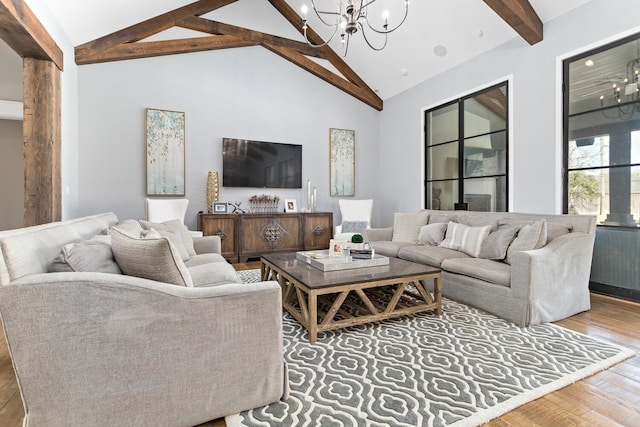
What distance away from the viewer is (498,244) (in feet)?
9.59

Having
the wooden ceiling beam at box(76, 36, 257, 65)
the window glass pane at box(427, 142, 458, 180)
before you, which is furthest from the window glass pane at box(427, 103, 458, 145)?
the wooden ceiling beam at box(76, 36, 257, 65)

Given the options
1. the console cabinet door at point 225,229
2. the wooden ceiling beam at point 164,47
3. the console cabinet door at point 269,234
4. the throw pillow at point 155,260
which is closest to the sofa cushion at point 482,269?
the throw pillow at point 155,260

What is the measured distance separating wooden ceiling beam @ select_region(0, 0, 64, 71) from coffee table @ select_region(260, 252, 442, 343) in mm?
2610

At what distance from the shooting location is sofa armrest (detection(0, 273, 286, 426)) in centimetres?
110

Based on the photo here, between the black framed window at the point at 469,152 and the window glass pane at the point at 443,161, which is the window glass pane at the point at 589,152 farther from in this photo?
the window glass pane at the point at 443,161

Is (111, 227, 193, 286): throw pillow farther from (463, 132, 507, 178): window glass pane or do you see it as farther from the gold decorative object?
(463, 132, 507, 178): window glass pane

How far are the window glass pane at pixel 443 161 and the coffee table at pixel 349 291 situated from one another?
2.76 m

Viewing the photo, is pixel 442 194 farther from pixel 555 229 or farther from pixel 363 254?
pixel 363 254

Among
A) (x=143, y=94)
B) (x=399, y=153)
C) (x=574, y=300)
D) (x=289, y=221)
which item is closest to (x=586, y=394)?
(x=574, y=300)

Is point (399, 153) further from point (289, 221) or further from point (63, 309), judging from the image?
point (63, 309)

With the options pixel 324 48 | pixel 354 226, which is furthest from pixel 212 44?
pixel 354 226

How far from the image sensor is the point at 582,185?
11.1 ft

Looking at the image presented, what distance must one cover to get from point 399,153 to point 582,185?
9.63ft

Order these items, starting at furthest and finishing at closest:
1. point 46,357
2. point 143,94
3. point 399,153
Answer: point 399,153 → point 143,94 → point 46,357
